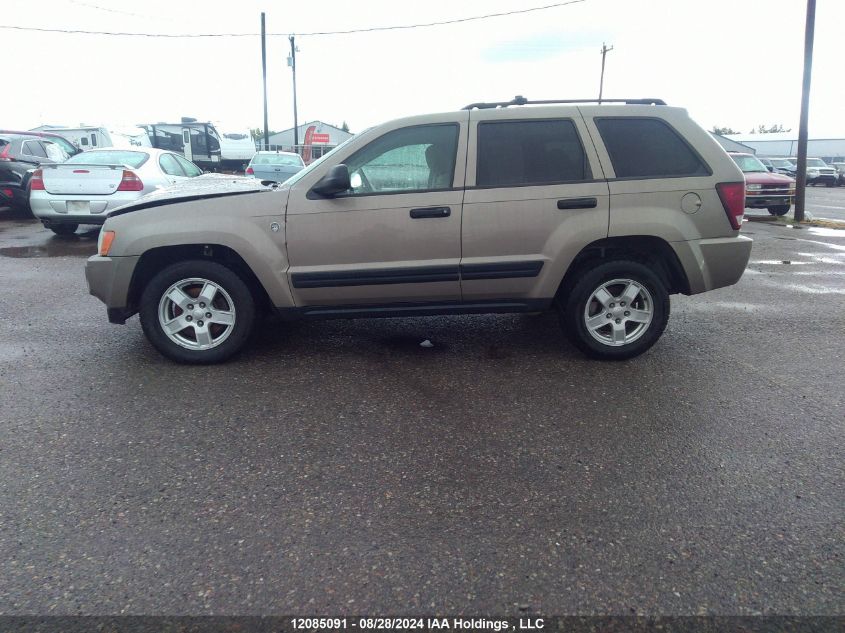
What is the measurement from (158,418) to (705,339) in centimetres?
439

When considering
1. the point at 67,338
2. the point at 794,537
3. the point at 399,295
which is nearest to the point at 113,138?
the point at 67,338

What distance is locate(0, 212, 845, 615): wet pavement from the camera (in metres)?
2.33

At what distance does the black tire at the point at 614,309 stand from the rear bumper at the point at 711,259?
235mm

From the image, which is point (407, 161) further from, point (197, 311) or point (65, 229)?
point (65, 229)

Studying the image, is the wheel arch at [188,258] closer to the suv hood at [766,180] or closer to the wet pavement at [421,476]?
the wet pavement at [421,476]

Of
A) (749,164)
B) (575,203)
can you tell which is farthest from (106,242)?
(749,164)

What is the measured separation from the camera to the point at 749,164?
1831 centimetres

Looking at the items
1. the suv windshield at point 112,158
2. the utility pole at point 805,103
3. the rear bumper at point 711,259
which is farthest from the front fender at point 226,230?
the utility pole at point 805,103

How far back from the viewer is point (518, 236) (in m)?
4.61

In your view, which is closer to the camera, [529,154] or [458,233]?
[458,233]

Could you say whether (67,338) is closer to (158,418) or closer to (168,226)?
(168,226)

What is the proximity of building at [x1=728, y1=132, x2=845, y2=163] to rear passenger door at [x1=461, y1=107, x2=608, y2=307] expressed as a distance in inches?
2134

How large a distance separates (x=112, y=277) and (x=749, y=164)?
1854 centimetres

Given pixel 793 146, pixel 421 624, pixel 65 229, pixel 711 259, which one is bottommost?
pixel 421 624
